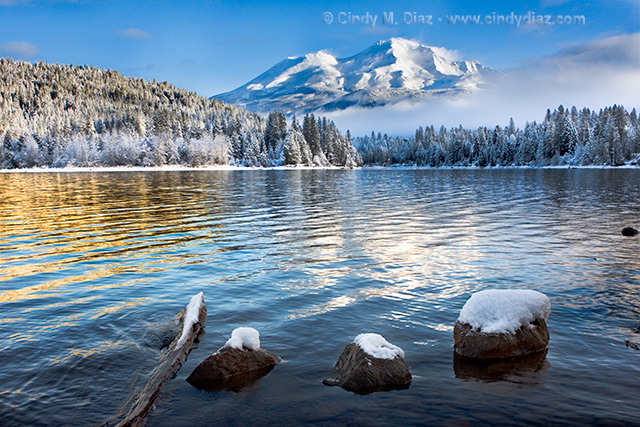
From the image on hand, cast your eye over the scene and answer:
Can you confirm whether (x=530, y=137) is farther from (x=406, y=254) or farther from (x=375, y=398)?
(x=375, y=398)

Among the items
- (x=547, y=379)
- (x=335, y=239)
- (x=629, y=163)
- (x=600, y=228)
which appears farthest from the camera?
(x=629, y=163)

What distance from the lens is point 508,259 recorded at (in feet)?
56.3

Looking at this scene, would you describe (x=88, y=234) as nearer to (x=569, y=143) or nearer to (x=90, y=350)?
(x=90, y=350)

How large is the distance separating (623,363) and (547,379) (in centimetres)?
183

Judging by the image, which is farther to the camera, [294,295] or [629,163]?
[629,163]

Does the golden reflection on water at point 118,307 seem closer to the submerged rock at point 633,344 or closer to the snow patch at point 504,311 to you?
the snow patch at point 504,311

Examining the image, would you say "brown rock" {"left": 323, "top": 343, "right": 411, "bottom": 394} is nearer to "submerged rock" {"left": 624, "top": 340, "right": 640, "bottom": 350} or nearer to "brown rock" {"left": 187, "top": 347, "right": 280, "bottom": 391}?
"brown rock" {"left": 187, "top": 347, "right": 280, "bottom": 391}

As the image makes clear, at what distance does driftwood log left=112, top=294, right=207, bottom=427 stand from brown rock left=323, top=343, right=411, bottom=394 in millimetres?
2888

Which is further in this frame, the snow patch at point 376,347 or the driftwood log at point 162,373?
the snow patch at point 376,347

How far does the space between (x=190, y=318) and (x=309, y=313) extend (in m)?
3.12

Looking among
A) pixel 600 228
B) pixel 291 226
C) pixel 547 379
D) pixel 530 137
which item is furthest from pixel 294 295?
pixel 530 137

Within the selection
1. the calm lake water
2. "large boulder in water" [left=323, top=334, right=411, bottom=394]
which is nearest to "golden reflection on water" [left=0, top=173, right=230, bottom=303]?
the calm lake water

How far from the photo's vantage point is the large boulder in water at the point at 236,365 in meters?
7.60

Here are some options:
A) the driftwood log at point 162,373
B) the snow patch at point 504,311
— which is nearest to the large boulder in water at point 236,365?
the driftwood log at point 162,373
